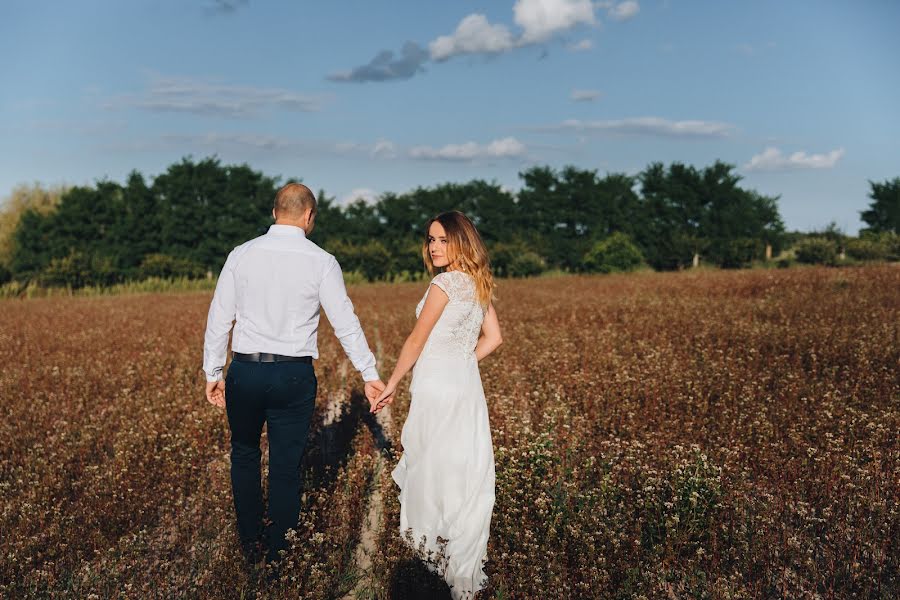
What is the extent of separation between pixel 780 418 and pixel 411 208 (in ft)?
141

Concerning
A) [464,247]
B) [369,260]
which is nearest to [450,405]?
[464,247]

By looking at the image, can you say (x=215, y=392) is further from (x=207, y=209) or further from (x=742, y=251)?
(x=207, y=209)

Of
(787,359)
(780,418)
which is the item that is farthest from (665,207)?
(780,418)

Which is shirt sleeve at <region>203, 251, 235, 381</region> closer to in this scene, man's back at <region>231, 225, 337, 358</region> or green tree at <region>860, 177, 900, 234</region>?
man's back at <region>231, 225, 337, 358</region>

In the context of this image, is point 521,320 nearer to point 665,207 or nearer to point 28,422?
point 28,422

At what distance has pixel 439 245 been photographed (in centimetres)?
395

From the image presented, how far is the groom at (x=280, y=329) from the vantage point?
383 cm

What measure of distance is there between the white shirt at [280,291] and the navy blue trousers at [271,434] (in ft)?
0.49

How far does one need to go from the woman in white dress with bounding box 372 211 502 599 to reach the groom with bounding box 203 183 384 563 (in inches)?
13.2

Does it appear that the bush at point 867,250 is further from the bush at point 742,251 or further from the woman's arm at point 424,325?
the woman's arm at point 424,325

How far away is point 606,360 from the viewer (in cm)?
962

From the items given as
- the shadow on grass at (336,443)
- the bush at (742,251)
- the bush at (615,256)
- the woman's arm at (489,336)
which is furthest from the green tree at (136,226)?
the woman's arm at (489,336)

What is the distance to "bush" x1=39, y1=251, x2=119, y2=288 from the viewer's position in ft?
126

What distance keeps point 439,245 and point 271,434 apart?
1.57m
